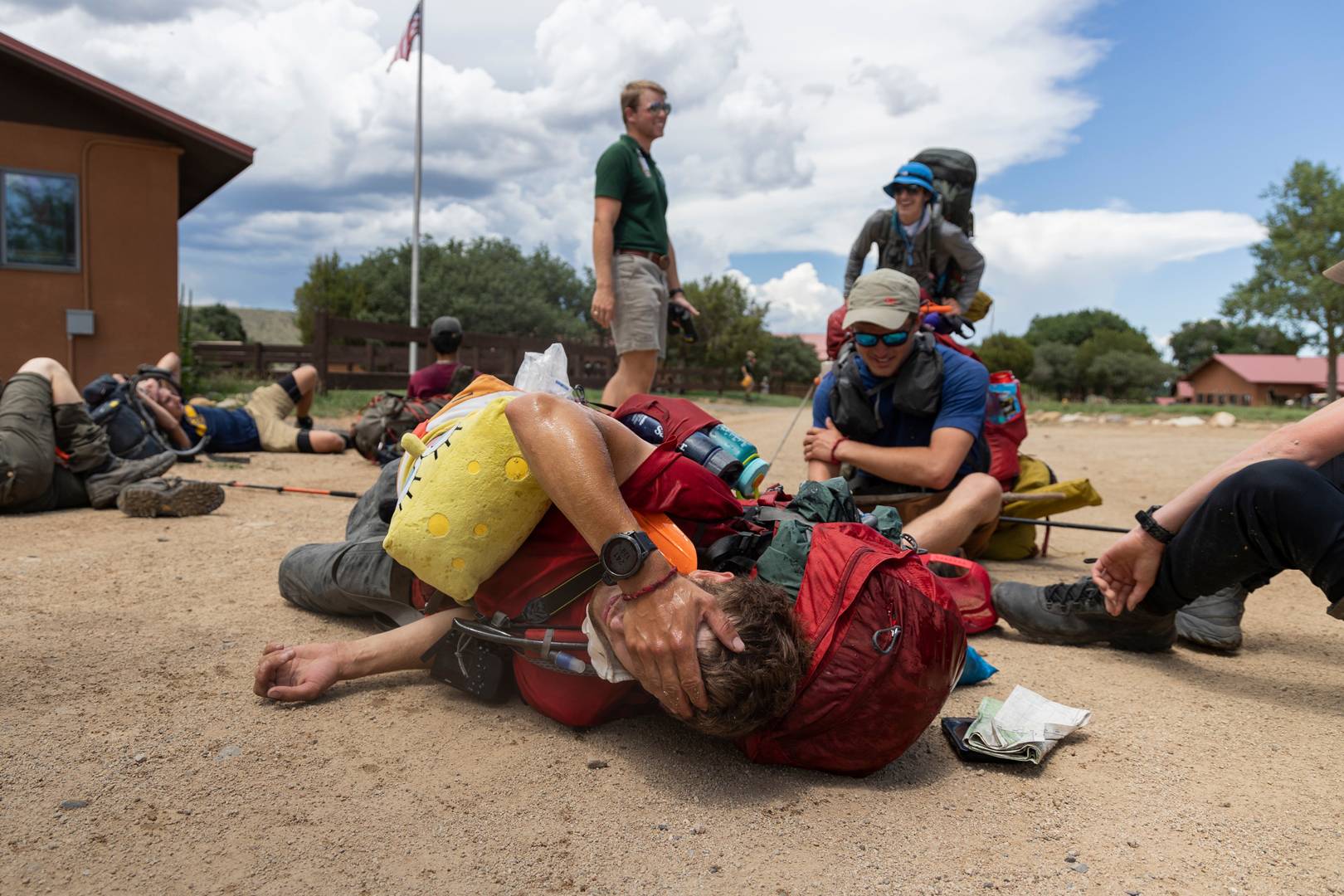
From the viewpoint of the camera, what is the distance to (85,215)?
35.2 feet

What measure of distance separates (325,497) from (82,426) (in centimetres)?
136

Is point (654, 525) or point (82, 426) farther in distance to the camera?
point (82, 426)

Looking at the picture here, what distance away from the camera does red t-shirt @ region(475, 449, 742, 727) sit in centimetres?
205

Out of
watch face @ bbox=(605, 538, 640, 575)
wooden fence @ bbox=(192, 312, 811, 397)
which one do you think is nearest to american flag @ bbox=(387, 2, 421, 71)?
wooden fence @ bbox=(192, 312, 811, 397)

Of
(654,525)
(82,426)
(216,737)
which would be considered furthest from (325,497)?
(654,525)

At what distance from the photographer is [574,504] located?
6.15ft

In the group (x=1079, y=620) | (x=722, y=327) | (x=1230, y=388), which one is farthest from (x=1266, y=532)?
(x=1230, y=388)

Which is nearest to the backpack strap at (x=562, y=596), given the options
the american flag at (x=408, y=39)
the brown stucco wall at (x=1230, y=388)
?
the american flag at (x=408, y=39)

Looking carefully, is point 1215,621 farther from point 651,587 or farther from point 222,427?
point 222,427

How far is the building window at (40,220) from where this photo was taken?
10.3 m

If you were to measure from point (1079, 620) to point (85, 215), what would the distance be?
11.7 m

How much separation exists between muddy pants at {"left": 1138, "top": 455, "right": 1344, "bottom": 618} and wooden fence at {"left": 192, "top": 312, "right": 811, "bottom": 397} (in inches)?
367

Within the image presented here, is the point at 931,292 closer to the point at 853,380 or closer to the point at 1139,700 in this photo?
the point at 853,380

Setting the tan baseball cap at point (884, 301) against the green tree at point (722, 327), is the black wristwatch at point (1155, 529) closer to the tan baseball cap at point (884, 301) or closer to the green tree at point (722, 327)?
the tan baseball cap at point (884, 301)
